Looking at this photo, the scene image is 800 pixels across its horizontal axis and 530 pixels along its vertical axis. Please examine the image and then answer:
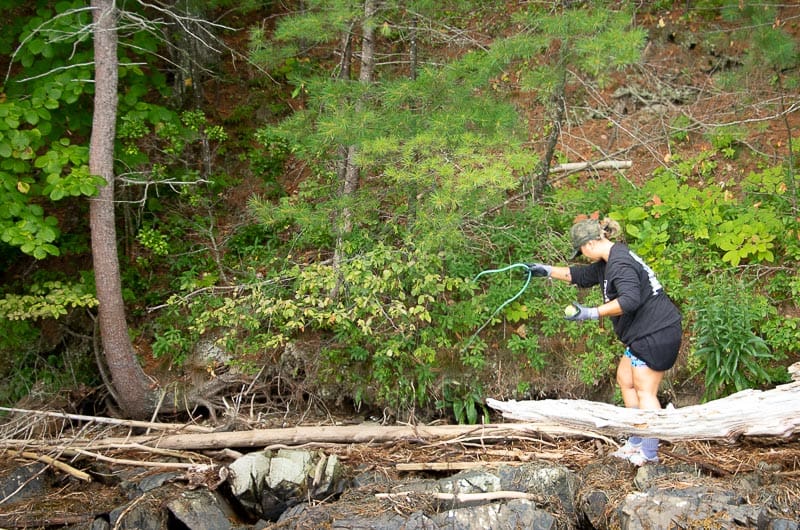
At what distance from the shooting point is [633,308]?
15.7 feet

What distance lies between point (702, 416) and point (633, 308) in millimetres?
1206

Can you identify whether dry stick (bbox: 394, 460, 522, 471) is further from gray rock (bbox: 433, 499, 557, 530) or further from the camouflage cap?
the camouflage cap

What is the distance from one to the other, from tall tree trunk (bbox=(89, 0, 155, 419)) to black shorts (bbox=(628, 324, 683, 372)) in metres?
4.82

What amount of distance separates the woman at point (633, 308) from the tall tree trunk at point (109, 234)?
4273 mm

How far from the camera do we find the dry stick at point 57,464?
20.8 feet

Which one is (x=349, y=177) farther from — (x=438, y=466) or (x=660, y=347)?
(x=660, y=347)

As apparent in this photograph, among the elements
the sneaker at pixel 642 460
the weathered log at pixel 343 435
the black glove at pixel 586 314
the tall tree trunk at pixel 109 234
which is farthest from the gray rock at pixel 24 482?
the sneaker at pixel 642 460

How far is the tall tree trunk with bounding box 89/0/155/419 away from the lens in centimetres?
649

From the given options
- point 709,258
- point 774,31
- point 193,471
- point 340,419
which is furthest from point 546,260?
point 193,471

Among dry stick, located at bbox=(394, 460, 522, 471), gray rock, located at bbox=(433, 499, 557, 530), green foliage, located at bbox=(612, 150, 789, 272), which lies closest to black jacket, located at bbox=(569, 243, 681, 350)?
gray rock, located at bbox=(433, 499, 557, 530)

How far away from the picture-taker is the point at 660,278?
692cm

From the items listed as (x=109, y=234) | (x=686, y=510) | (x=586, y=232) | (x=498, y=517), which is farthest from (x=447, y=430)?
(x=109, y=234)

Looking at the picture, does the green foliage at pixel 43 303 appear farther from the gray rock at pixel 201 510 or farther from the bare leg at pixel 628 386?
the bare leg at pixel 628 386

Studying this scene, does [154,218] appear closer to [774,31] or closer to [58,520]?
[58,520]
